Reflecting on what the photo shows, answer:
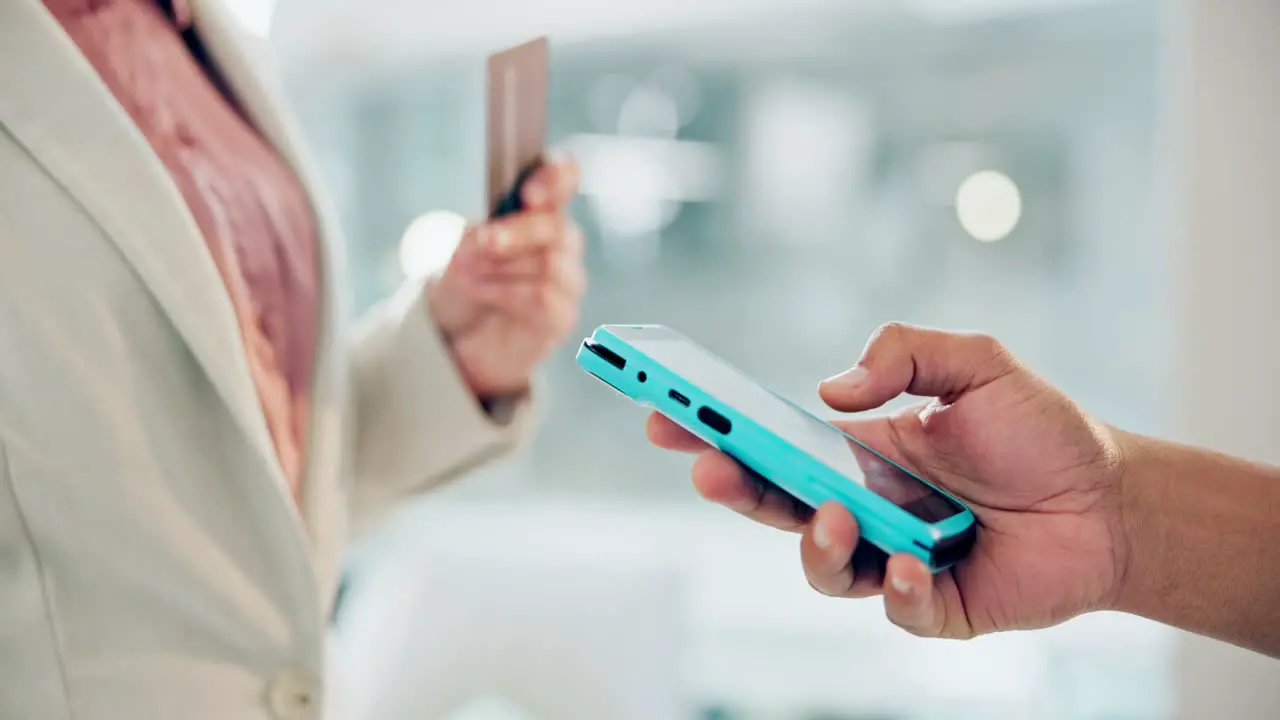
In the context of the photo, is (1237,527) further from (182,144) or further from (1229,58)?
(1229,58)

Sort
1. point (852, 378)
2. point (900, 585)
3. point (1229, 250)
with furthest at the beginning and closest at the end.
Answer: point (1229, 250), point (852, 378), point (900, 585)

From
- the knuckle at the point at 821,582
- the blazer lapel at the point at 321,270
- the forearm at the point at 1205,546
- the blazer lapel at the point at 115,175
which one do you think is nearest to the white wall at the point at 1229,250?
the forearm at the point at 1205,546

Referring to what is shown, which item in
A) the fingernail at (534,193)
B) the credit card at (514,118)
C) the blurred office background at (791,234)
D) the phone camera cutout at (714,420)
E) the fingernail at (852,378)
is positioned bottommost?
the blurred office background at (791,234)

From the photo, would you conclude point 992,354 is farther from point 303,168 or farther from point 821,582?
point 303,168

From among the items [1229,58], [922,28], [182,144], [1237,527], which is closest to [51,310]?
[182,144]

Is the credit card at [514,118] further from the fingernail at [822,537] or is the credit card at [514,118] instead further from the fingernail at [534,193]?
the fingernail at [822,537]

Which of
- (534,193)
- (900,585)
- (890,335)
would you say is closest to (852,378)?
(890,335)

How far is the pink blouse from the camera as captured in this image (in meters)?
0.54

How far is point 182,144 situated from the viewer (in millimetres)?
557

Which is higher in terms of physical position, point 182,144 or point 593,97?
point 182,144

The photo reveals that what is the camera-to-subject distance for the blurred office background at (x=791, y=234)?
5.35 ft

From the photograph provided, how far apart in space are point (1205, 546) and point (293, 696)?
1.81ft

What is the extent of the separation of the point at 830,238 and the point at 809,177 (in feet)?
0.42

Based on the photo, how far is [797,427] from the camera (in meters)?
0.52
